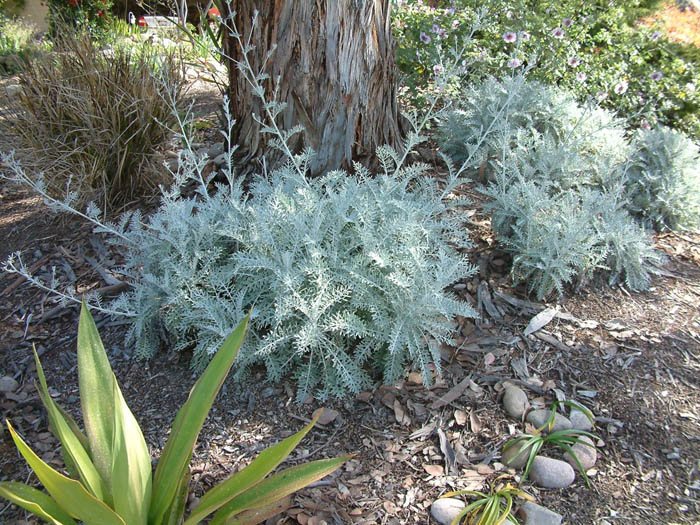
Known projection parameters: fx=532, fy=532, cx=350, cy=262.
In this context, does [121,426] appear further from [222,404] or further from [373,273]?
[373,273]

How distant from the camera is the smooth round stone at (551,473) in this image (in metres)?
1.93

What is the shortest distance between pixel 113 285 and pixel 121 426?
5.66ft

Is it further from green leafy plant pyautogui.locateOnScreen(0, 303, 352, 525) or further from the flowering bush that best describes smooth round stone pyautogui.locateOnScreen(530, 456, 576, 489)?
the flowering bush

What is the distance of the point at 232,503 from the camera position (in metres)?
1.57

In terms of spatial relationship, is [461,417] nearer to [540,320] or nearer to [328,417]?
[328,417]

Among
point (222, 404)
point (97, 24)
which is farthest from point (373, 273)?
point (97, 24)

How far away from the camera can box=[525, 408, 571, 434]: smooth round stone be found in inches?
84.4

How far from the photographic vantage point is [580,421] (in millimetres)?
2178

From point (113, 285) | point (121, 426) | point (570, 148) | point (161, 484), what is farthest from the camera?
point (570, 148)

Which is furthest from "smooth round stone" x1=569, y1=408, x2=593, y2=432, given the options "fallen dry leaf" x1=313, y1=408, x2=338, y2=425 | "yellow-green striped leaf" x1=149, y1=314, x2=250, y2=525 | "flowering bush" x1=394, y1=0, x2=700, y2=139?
"flowering bush" x1=394, y1=0, x2=700, y2=139

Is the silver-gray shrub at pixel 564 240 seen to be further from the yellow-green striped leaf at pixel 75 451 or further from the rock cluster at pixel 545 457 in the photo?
the yellow-green striped leaf at pixel 75 451

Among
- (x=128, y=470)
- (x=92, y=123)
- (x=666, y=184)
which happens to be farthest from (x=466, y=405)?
(x=92, y=123)

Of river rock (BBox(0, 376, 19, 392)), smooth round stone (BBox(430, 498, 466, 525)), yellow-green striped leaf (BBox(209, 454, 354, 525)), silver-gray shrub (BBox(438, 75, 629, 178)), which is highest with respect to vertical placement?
silver-gray shrub (BBox(438, 75, 629, 178))

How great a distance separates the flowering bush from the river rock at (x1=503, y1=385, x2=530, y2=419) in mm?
2526
